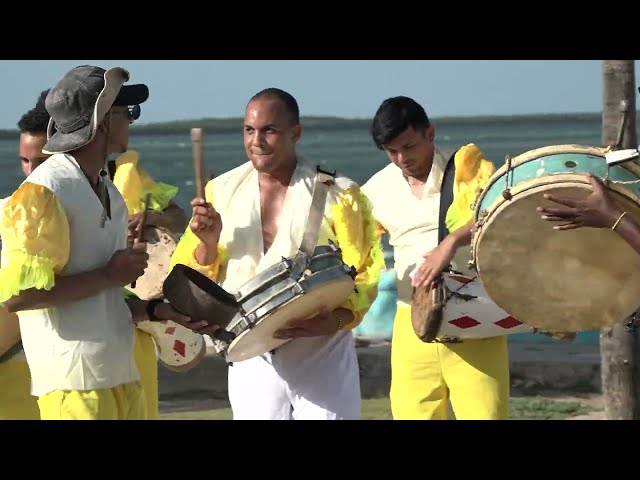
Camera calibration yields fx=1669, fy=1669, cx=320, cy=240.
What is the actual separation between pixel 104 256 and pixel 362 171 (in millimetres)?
44714

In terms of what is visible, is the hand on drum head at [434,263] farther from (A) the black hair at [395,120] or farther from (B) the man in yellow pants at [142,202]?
(B) the man in yellow pants at [142,202]

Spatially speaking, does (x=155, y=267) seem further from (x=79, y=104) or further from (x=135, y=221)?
(x=79, y=104)

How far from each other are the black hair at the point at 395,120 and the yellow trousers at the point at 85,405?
84.7 inches

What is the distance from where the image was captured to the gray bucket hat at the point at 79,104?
17.6 feet

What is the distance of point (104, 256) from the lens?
5.35 meters

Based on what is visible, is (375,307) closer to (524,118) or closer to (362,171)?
(362,171)

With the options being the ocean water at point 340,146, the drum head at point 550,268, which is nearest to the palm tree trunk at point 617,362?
the drum head at point 550,268

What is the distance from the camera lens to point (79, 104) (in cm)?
540

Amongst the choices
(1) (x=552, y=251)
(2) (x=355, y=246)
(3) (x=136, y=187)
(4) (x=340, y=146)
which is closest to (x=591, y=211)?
(1) (x=552, y=251)

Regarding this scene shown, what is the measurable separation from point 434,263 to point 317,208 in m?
0.56

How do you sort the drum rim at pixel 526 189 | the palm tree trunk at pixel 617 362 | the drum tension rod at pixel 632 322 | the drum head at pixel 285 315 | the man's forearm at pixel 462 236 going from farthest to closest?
the palm tree trunk at pixel 617 362 → the man's forearm at pixel 462 236 → the drum head at pixel 285 315 → the drum tension rod at pixel 632 322 → the drum rim at pixel 526 189

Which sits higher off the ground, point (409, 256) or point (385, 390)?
point (409, 256)

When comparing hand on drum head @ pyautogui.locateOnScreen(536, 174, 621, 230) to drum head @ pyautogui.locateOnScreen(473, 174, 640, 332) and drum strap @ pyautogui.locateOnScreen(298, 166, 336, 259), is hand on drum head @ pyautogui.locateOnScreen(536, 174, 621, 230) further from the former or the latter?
drum strap @ pyautogui.locateOnScreen(298, 166, 336, 259)
